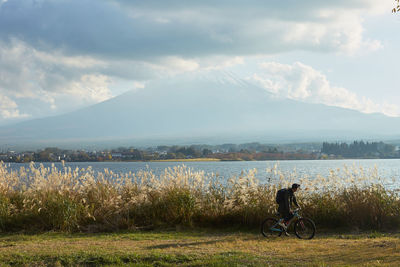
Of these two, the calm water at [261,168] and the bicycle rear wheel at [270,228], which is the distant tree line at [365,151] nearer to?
the calm water at [261,168]

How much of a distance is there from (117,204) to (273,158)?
59.3 metres

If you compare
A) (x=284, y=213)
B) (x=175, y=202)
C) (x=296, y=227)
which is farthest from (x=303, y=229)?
(x=175, y=202)

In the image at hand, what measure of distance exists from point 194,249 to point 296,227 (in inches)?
138

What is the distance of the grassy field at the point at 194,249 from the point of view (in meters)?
8.38

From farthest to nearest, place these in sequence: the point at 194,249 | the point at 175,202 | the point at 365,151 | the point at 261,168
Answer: the point at 365,151, the point at 261,168, the point at 175,202, the point at 194,249

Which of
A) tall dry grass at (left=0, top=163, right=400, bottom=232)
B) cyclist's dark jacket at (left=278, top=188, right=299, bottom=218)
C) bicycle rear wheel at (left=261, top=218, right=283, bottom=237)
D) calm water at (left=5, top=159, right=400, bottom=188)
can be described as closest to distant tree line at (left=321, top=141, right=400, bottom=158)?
calm water at (left=5, top=159, right=400, bottom=188)

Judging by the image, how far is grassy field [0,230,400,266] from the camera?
330 inches

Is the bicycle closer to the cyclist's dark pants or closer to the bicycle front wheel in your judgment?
the bicycle front wheel

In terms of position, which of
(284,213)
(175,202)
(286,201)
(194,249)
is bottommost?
(194,249)

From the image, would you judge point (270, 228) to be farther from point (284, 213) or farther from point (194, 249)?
point (194, 249)

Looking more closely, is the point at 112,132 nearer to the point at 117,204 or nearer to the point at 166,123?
the point at 166,123

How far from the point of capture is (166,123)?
192 meters

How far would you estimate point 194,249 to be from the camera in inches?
380

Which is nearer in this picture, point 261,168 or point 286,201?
point 286,201
